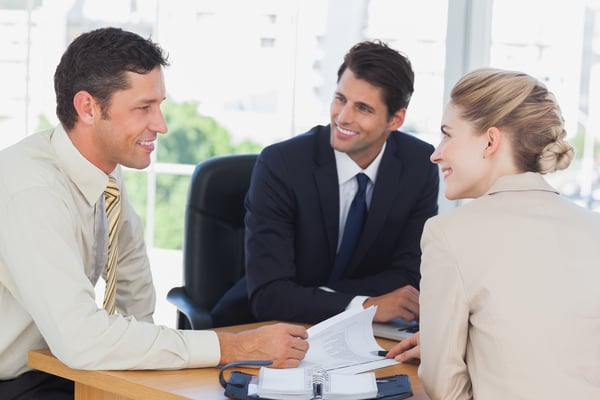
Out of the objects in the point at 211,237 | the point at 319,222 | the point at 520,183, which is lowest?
the point at 211,237

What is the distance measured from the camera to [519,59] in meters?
4.30

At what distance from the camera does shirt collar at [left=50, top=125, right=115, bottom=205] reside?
2283mm

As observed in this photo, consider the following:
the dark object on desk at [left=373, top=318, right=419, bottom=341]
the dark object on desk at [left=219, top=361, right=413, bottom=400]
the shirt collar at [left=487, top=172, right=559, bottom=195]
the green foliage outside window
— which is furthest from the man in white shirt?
the green foliage outside window

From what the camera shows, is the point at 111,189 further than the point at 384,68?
No

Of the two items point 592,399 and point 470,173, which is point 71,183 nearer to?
point 470,173

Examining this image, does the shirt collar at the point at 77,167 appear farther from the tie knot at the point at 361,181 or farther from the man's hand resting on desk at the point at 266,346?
the tie knot at the point at 361,181

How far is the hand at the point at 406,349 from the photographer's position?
7.30ft

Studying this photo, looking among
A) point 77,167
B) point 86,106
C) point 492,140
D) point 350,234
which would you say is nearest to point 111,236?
point 77,167

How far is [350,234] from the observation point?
2998mm

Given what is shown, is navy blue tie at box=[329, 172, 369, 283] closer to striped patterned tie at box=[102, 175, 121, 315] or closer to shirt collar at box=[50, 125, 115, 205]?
striped patterned tie at box=[102, 175, 121, 315]

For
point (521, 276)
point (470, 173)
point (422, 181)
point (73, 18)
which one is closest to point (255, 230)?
point (422, 181)

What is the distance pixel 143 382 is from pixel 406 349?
2.21 feet

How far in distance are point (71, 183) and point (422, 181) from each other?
4.20 ft

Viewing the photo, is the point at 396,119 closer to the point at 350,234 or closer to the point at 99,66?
the point at 350,234
